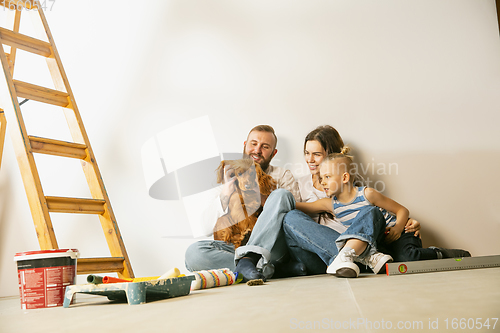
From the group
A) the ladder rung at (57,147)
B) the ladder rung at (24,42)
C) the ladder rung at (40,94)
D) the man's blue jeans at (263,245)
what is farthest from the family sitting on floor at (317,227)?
the ladder rung at (24,42)

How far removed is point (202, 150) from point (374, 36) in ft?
3.43

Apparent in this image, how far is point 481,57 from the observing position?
171cm

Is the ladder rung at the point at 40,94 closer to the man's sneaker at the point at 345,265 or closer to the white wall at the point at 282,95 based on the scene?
the white wall at the point at 282,95

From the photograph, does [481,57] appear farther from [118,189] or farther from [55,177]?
[55,177]

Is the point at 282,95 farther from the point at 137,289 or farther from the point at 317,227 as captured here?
the point at 137,289

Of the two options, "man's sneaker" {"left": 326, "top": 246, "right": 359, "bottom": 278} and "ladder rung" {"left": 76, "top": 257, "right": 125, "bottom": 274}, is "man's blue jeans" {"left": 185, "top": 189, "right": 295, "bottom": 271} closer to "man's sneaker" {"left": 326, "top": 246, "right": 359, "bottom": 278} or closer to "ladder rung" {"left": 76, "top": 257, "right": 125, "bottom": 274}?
"man's sneaker" {"left": 326, "top": 246, "right": 359, "bottom": 278}

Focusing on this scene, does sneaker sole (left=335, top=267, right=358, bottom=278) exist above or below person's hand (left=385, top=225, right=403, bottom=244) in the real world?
above

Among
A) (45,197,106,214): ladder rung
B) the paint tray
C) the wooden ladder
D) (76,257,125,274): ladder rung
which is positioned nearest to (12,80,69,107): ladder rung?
the wooden ladder

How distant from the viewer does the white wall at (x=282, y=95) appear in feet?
5.57

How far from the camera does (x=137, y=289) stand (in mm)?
819

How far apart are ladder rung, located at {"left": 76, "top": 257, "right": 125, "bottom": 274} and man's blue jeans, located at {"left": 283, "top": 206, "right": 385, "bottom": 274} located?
84 cm

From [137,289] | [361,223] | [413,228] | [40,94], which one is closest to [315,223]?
[361,223]

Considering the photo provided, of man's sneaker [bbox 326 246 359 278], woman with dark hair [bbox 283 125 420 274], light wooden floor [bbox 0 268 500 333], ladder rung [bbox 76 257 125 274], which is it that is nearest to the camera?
light wooden floor [bbox 0 268 500 333]

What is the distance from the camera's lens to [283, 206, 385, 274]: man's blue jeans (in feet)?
3.76
